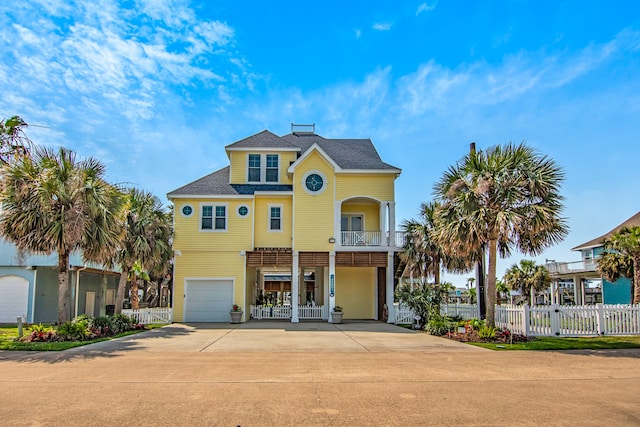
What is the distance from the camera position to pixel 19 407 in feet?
23.7

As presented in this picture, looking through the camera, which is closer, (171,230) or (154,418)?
(154,418)

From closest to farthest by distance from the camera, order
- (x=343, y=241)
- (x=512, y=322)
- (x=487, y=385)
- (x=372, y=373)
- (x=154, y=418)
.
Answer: (x=154, y=418) < (x=487, y=385) < (x=372, y=373) < (x=512, y=322) < (x=343, y=241)

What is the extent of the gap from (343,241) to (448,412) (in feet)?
60.1

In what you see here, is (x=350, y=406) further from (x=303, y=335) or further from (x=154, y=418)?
(x=303, y=335)

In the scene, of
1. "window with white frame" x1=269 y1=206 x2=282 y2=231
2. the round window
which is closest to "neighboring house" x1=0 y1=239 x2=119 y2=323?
"window with white frame" x1=269 y1=206 x2=282 y2=231

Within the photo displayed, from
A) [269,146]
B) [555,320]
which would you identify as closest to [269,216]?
[269,146]

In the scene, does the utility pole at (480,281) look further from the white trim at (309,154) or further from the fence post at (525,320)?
the white trim at (309,154)

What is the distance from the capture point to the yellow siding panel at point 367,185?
25250 millimetres

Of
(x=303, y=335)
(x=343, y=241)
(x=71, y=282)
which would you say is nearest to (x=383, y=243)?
(x=343, y=241)

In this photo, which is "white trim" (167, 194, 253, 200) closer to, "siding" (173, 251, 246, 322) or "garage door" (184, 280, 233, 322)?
"siding" (173, 251, 246, 322)

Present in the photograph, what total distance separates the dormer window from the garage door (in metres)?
6.07

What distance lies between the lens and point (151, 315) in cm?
2395

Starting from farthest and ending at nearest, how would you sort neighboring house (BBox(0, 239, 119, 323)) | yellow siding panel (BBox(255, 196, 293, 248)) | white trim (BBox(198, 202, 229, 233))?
yellow siding panel (BBox(255, 196, 293, 248)), white trim (BBox(198, 202, 229, 233)), neighboring house (BBox(0, 239, 119, 323))

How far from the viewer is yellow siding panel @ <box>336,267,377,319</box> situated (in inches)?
1077
